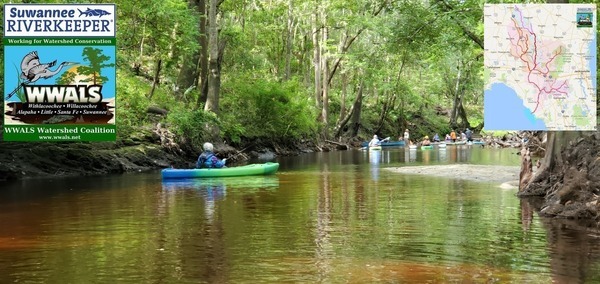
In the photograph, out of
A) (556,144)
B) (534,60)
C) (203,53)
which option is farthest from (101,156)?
(534,60)

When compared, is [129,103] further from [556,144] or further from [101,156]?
[556,144]

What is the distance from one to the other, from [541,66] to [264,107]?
2826 cm

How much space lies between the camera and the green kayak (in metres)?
22.4

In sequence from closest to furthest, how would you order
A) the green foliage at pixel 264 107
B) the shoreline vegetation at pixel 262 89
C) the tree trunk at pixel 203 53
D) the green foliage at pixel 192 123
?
1. the shoreline vegetation at pixel 262 89
2. the green foliage at pixel 192 123
3. the tree trunk at pixel 203 53
4. the green foliage at pixel 264 107

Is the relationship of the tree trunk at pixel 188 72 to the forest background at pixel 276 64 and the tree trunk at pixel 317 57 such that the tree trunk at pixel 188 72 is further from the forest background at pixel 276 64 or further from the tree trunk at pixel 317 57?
the tree trunk at pixel 317 57

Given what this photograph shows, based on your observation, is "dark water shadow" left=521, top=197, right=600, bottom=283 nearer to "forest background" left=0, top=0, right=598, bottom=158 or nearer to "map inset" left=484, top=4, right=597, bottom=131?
"map inset" left=484, top=4, right=597, bottom=131

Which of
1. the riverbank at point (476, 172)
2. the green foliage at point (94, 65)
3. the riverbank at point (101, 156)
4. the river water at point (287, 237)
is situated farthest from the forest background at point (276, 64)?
the green foliage at point (94, 65)

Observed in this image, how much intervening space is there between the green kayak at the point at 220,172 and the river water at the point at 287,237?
288 cm

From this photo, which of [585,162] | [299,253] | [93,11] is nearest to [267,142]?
[93,11]

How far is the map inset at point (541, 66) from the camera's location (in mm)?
13023

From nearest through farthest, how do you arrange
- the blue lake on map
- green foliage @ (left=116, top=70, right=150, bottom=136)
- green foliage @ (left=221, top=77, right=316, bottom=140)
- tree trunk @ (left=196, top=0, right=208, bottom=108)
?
the blue lake on map → green foliage @ (left=116, top=70, right=150, bottom=136) → tree trunk @ (left=196, top=0, right=208, bottom=108) → green foliage @ (left=221, top=77, right=316, bottom=140)

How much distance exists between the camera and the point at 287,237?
11.2m

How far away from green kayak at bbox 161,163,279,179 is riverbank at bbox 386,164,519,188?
5.25 meters

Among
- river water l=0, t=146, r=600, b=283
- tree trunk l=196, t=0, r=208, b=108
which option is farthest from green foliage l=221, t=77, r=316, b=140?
river water l=0, t=146, r=600, b=283
